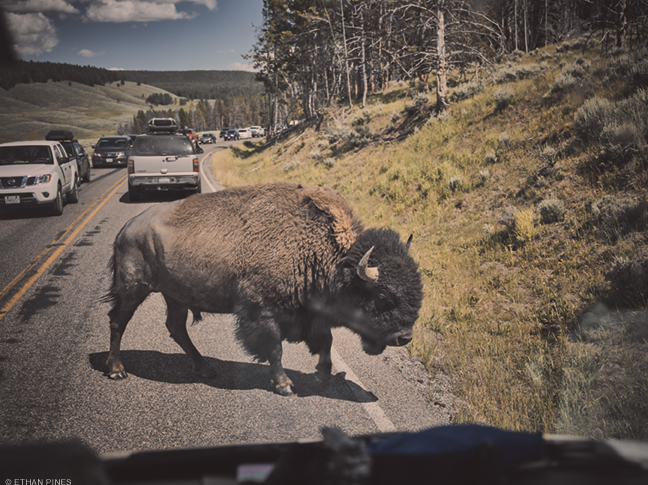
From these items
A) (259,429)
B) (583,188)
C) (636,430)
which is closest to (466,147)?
(583,188)

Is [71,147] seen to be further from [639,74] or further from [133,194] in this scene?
[639,74]

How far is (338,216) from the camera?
3928mm

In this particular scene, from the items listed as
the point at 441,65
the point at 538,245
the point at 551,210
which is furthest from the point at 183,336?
the point at 441,65

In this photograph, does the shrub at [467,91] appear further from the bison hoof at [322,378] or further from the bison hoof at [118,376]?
the bison hoof at [118,376]

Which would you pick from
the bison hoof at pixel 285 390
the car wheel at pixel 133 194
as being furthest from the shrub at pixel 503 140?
the car wheel at pixel 133 194

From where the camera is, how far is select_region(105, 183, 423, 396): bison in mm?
3688

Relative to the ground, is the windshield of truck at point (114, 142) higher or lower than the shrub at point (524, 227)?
higher

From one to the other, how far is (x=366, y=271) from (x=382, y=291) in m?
0.33

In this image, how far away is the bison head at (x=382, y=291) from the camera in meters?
3.60

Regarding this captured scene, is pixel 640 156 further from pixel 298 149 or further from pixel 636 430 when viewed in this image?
pixel 298 149

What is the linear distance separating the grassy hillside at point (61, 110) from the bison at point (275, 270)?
85.6m

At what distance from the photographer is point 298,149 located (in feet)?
78.5

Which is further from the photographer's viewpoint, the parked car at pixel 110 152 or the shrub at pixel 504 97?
the parked car at pixel 110 152

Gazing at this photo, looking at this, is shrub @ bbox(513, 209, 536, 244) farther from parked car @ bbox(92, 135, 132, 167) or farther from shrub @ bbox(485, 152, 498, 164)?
parked car @ bbox(92, 135, 132, 167)
